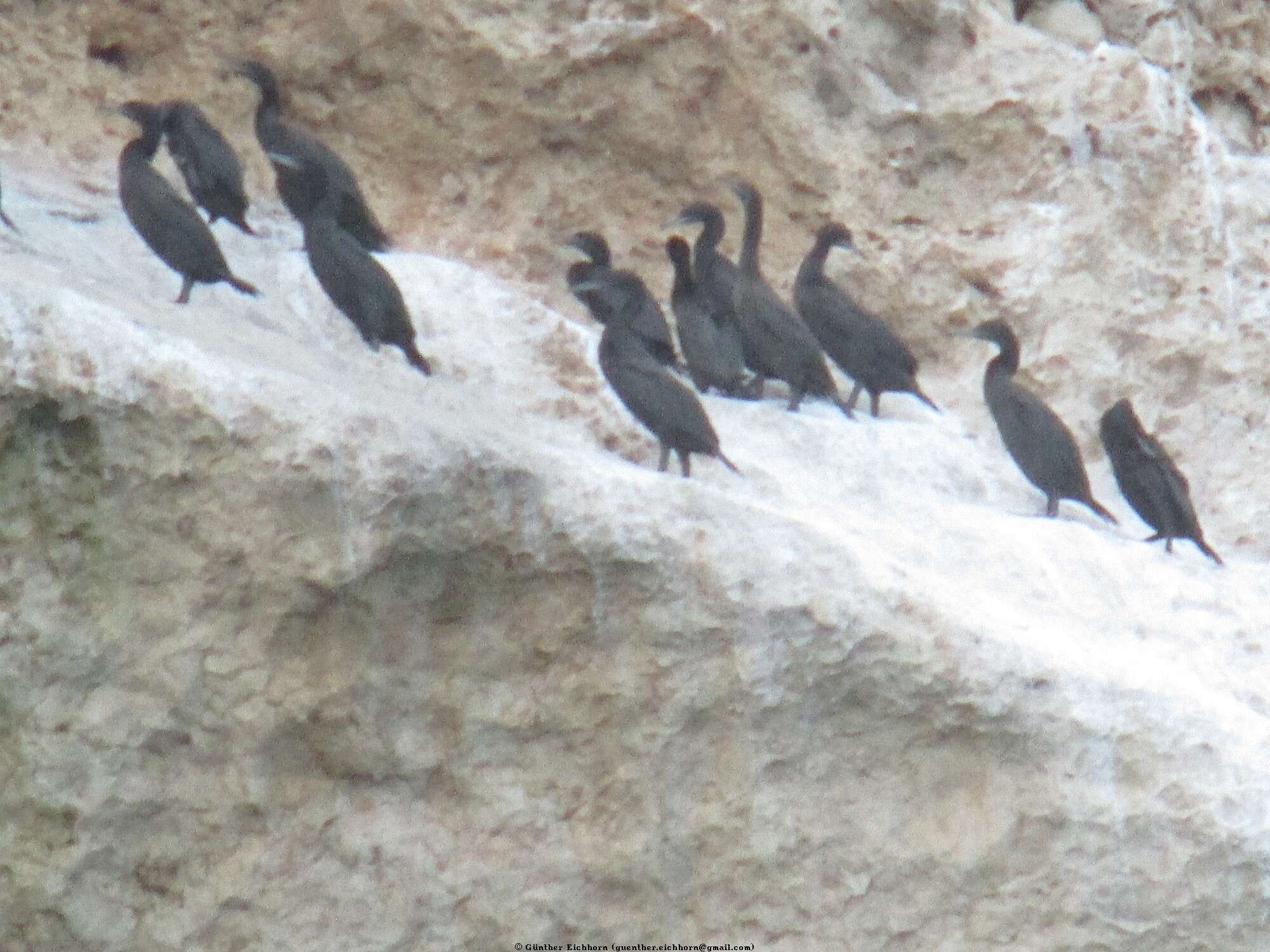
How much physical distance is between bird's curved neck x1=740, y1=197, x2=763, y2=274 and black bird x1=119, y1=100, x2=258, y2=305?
2.49m

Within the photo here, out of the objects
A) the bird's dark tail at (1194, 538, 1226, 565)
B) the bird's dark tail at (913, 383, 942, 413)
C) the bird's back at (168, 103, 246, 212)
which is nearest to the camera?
the bird's dark tail at (1194, 538, 1226, 565)

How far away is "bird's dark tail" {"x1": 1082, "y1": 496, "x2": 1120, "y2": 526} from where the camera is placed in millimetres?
10016

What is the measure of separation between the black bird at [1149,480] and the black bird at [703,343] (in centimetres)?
163

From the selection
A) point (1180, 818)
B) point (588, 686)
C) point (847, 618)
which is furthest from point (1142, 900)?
point (588, 686)

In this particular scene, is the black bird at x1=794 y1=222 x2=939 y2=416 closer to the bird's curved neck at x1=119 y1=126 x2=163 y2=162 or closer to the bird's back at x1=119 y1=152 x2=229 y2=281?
the bird's back at x1=119 y1=152 x2=229 y2=281

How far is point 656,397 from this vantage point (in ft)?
28.3

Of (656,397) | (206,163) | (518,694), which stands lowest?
(518,694)

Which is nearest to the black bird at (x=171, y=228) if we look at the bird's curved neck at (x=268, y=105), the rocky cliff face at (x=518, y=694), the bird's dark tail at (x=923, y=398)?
the rocky cliff face at (x=518, y=694)

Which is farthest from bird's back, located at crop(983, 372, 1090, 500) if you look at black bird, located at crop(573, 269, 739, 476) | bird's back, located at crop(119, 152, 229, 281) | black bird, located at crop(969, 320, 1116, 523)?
bird's back, located at crop(119, 152, 229, 281)

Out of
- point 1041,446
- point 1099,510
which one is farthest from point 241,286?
point 1099,510

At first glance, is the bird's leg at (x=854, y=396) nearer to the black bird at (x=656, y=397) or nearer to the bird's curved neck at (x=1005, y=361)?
the bird's curved neck at (x=1005, y=361)

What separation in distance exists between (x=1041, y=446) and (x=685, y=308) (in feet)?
5.66

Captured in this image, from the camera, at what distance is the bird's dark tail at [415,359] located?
9125 mm

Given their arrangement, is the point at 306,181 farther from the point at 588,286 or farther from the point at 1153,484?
the point at 1153,484
